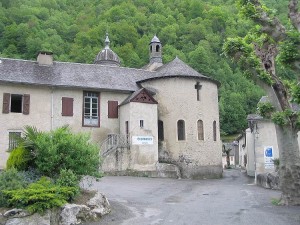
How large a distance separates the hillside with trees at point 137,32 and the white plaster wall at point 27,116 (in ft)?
100

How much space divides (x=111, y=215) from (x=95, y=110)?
1746 cm

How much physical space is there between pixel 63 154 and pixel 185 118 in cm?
1744

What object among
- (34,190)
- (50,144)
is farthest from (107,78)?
(34,190)

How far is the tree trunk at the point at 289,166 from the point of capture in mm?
13961

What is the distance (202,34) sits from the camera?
73.8 m

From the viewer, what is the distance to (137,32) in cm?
7250

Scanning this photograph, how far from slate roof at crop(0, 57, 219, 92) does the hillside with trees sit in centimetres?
2682

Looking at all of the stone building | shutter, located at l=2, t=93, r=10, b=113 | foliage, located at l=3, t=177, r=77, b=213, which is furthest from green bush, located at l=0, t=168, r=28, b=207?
shutter, located at l=2, t=93, r=10, b=113

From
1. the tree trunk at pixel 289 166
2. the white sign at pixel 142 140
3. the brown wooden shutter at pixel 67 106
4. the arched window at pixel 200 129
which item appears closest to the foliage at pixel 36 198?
the tree trunk at pixel 289 166

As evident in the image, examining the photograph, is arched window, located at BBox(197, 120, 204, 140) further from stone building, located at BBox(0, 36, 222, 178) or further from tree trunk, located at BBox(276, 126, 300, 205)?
tree trunk, located at BBox(276, 126, 300, 205)

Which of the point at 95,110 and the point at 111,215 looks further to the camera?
the point at 95,110

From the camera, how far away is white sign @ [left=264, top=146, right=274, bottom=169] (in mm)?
23552

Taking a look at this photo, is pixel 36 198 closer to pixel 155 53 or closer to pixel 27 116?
pixel 27 116

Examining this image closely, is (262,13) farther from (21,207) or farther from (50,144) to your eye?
(21,207)
